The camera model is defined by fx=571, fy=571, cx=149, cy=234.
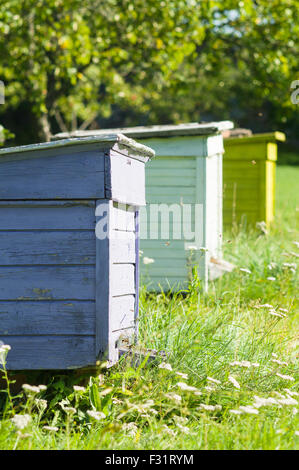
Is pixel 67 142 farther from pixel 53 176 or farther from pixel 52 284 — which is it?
pixel 52 284

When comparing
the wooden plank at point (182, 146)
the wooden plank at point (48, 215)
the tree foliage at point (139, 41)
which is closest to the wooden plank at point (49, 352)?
the wooden plank at point (48, 215)

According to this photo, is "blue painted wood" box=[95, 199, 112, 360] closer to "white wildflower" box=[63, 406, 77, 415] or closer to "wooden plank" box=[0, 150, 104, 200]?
"wooden plank" box=[0, 150, 104, 200]

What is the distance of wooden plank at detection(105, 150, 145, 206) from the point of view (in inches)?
117

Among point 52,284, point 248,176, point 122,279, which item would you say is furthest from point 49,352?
point 248,176

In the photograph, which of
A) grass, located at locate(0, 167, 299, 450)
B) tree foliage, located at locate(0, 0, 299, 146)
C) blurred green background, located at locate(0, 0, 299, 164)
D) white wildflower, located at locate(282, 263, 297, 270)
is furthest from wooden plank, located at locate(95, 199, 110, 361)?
tree foliage, located at locate(0, 0, 299, 146)

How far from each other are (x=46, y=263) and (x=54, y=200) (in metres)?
0.33

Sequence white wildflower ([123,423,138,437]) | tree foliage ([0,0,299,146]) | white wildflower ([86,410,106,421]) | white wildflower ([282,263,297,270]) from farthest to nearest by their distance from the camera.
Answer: tree foliage ([0,0,299,146])
white wildflower ([282,263,297,270])
white wildflower ([123,423,138,437])
white wildflower ([86,410,106,421])

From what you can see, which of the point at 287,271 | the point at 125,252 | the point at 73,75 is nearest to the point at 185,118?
the point at 73,75

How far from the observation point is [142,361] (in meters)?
3.19

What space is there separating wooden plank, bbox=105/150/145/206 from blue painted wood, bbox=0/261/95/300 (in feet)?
1.40

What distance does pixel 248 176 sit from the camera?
847 centimetres

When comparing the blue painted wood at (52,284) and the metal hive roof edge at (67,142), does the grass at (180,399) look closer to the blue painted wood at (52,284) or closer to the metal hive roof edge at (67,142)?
the blue painted wood at (52,284)

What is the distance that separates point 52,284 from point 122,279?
0.46 meters

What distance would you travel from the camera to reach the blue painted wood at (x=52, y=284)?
2977 millimetres
